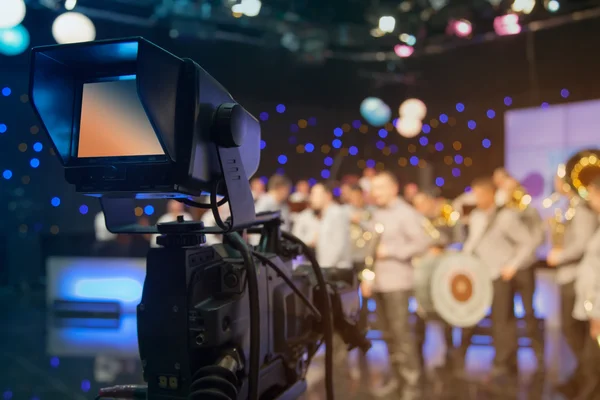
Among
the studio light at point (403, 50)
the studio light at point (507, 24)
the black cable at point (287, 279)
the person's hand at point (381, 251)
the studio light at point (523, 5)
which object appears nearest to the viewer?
the black cable at point (287, 279)

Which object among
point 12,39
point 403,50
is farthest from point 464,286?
point 12,39

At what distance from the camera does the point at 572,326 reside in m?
3.81

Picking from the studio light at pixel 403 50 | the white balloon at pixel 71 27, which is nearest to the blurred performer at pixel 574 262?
the studio light at pixel 403 50

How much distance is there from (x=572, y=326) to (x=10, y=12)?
4691 mm

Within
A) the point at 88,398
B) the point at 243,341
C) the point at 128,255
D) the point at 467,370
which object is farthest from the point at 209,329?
the point at 128,255

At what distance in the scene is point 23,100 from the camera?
6598mm

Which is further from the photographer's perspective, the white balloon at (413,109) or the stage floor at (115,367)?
the white balloon at (413,109)

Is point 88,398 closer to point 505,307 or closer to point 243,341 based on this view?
point 243,341

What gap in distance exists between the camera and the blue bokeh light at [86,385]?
315cm

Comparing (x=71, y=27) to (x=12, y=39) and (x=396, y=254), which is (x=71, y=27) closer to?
(x=12, y=39)

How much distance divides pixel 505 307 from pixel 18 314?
4838 mm

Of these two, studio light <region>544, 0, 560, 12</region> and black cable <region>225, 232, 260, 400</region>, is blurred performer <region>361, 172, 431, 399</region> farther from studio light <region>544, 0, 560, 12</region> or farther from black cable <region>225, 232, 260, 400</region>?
studio light <region>544, 0, 560, 12</region>

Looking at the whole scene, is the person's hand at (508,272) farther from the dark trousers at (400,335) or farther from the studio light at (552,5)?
the studio light at (552,5)

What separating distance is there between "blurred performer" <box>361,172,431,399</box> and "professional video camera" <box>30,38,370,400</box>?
9.24 ft
